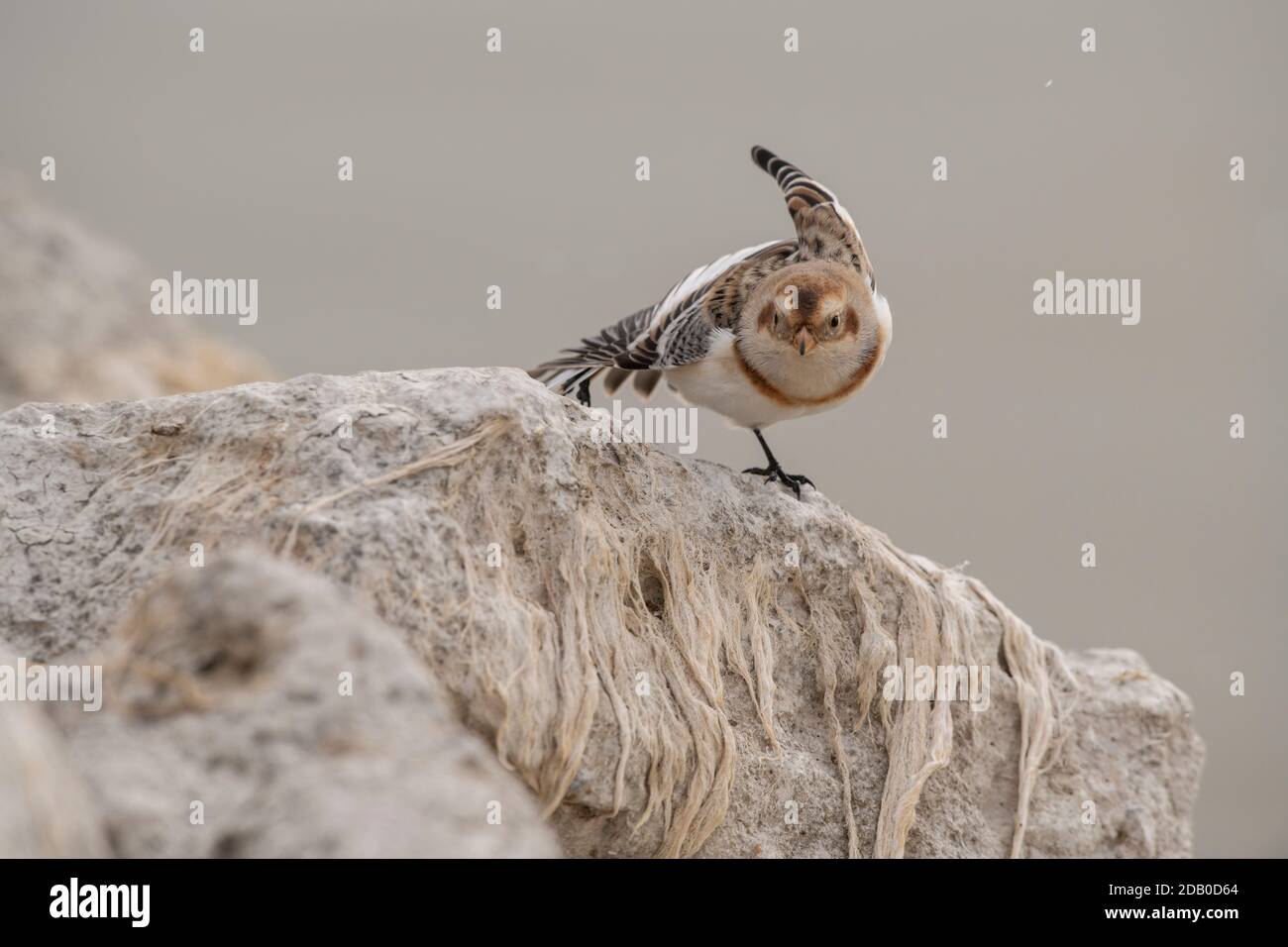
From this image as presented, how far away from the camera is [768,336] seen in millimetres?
3457

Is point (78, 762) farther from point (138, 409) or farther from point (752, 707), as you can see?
point (752, 707)

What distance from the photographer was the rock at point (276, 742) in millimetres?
1476

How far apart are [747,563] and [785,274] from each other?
2.74 feet

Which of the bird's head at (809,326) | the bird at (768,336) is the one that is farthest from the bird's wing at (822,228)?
the bird's head at (809,326)

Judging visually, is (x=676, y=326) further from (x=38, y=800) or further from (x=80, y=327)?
(x=80, y=327)

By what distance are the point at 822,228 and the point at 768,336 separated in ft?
1.68

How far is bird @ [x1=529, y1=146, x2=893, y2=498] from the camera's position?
11.2 feet

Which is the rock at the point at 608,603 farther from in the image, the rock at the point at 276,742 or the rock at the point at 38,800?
the rock at the point at 38,800

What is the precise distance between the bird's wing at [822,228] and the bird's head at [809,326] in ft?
0.54

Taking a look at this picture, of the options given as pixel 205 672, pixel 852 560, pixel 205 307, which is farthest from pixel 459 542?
pixel 205 307

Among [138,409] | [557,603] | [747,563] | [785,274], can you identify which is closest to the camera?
[557,603]

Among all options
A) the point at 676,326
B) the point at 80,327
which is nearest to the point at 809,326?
the point at 676,326

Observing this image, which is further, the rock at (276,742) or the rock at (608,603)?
the rock at (608,603)

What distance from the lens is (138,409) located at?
9.24ft
